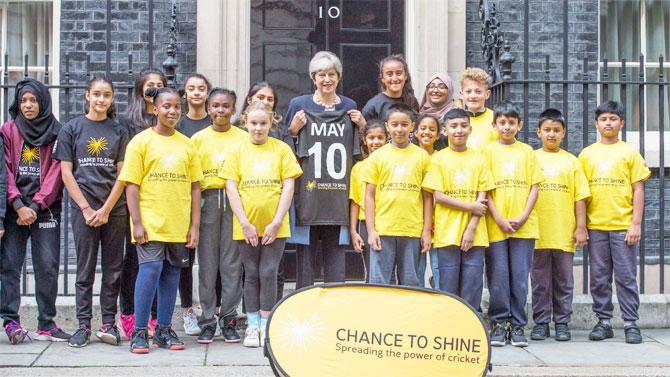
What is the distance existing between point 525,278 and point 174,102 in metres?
2.72

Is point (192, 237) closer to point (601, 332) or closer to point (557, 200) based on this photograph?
point (557, 200)

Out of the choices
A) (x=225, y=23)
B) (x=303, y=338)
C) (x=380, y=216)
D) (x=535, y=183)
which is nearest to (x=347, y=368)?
(x=303, y=338)

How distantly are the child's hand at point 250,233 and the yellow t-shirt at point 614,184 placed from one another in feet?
8.19

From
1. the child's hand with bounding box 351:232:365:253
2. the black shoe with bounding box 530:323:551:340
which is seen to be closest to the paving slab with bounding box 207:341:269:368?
the child's hand with bounding box 351:232:365:253

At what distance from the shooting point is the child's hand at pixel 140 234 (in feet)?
21.6

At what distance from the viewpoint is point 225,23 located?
31.1 ft

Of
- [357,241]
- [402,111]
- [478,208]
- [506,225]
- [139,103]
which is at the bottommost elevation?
[357,241]

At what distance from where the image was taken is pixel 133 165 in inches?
260

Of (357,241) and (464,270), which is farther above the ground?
(357,241)

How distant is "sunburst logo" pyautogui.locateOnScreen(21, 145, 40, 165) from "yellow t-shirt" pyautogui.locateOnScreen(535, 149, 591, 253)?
357 cm

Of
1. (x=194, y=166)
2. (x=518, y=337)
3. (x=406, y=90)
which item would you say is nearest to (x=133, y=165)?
(x=194, y=166)

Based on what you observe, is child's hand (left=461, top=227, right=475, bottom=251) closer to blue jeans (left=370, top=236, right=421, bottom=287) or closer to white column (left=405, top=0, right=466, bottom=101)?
blue jeans (left=370, top=236, right=421, bottom=287)

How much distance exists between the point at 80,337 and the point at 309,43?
12.7 ft

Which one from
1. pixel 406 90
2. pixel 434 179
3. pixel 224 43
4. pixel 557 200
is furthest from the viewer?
pixel 224 43
